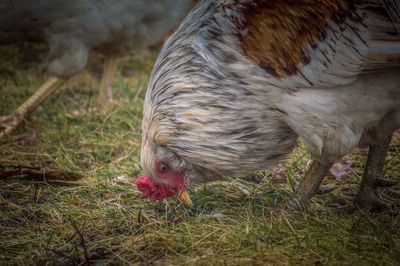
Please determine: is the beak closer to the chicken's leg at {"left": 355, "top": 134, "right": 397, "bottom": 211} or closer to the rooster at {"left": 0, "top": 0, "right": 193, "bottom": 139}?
the chicken's leg at {"left": 355, "top": 134, "right": 397, "bottom": 211}

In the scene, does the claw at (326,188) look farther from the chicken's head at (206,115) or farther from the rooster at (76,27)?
the rooster at (76,27)

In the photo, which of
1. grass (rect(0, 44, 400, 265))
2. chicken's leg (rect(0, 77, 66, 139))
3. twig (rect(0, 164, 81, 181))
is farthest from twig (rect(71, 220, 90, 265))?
chicken's leg (rect(0, 77, 66, 139))

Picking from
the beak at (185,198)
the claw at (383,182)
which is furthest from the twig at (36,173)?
Answer: the claw at (383,182)

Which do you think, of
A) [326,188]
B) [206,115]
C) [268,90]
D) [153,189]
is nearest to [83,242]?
[153,189]

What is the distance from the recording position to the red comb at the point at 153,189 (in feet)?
11.2

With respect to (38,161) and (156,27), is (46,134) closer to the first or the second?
(38,161)

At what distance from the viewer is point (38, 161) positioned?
15.1ft

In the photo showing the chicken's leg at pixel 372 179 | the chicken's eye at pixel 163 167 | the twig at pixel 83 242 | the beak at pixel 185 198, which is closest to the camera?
the twig at pixel 83 242

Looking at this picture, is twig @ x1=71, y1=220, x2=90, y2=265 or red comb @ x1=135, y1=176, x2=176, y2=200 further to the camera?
red comb @ x1=135, y1=176, x2=176, y2=200

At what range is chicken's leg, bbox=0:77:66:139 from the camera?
517 cm

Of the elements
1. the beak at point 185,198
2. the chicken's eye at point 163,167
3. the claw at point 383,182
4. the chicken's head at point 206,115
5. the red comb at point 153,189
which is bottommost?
the claw at point 383,182

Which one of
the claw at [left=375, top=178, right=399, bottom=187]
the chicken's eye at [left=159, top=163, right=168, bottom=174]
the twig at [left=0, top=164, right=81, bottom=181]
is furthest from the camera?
the twig at [left=0, top=164, right=81, bottom=181]

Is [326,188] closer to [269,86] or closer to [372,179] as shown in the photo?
[372,179]

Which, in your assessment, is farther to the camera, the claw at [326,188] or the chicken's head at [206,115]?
the claw at [326,188]
